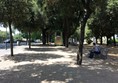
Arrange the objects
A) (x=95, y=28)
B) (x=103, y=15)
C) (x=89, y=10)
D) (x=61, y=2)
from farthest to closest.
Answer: (x=95, y=28), (x=103, y=15), (x=61, y=2), (x=89, y=10)

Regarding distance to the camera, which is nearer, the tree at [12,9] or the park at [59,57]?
the park at [59,57]

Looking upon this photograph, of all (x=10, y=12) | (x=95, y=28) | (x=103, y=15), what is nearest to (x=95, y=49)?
(x=10, y=12)

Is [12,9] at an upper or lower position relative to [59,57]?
upper

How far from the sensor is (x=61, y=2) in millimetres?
16250

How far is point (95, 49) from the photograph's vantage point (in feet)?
64.2

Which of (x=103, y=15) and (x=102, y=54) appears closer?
(x=102, y=54)

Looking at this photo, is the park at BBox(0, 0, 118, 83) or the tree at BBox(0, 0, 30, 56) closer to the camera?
the park at BBox(0, 0, 118, 83)

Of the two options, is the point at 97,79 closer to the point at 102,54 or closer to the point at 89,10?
the point at 89,10

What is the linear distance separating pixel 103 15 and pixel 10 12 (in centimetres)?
2102

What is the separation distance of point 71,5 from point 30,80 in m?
7.91

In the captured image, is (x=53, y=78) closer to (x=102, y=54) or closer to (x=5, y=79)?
(x=5, y=79)

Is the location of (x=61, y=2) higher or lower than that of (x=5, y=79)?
higher

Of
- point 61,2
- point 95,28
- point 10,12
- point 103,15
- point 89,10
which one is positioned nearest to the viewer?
point 89,10

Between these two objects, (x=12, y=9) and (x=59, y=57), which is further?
(x=59, y=57)
